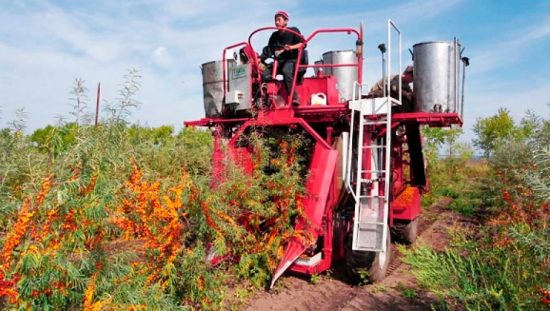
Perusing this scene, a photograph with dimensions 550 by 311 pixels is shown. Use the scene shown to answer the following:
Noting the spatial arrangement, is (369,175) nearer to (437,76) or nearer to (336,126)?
(336,126)

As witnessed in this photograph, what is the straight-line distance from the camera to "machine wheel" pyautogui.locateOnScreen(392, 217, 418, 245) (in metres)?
8.16

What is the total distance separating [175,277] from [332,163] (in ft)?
8.21

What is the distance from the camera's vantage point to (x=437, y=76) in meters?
6.14

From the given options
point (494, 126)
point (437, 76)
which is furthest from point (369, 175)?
point (494, 126)

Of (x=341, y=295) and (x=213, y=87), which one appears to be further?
(x=213, y=87)

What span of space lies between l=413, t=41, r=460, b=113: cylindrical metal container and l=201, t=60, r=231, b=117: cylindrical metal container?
2.77 meters

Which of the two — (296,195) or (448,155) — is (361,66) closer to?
(296,195)

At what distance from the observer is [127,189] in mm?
3779

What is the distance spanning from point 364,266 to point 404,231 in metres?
2.70

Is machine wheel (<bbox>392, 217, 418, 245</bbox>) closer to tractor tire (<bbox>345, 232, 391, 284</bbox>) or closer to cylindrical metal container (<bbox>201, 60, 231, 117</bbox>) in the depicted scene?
tractor tire (<bbox>345, 232, 391, 284</bbox>)

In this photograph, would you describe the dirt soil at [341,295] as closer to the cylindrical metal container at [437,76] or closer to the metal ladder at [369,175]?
the metal ladder at [369,175]

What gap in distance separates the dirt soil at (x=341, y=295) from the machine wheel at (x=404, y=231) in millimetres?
1611

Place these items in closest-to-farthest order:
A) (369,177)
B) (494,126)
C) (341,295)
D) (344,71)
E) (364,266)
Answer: (341,295) < (364,266) < (369,177) < (344,71) < (494,126)

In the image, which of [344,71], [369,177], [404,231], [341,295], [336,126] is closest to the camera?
[341,295]
